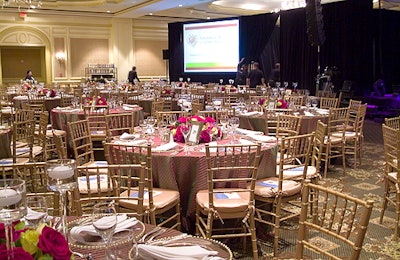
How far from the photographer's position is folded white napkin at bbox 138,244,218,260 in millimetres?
1448

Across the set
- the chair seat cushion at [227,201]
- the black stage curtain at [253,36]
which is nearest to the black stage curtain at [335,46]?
the black stage curtain at [253,36]

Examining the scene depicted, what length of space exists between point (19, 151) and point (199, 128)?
2.53 meters

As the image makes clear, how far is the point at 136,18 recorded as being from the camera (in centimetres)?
1903

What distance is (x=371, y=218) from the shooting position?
455cm

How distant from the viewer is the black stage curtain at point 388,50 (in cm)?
1389

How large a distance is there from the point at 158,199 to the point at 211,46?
44.4ft

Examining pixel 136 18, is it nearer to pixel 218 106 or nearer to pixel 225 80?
pixel 225 80

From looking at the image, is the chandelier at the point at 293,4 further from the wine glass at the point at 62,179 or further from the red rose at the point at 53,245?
the red rose at the point at 53,245

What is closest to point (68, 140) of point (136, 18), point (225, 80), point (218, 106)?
point (218, 106)

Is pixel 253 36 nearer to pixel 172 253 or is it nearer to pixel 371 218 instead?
pixel 371 218

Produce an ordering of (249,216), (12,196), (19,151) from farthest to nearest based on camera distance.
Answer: (19,151)
(249,216)
(12,196)

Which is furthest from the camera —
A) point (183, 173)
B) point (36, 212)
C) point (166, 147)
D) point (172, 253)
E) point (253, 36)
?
point (253, 36)

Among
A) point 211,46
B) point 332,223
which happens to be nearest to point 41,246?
point 332,223

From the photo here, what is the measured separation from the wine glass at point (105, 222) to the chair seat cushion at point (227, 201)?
1752mm
